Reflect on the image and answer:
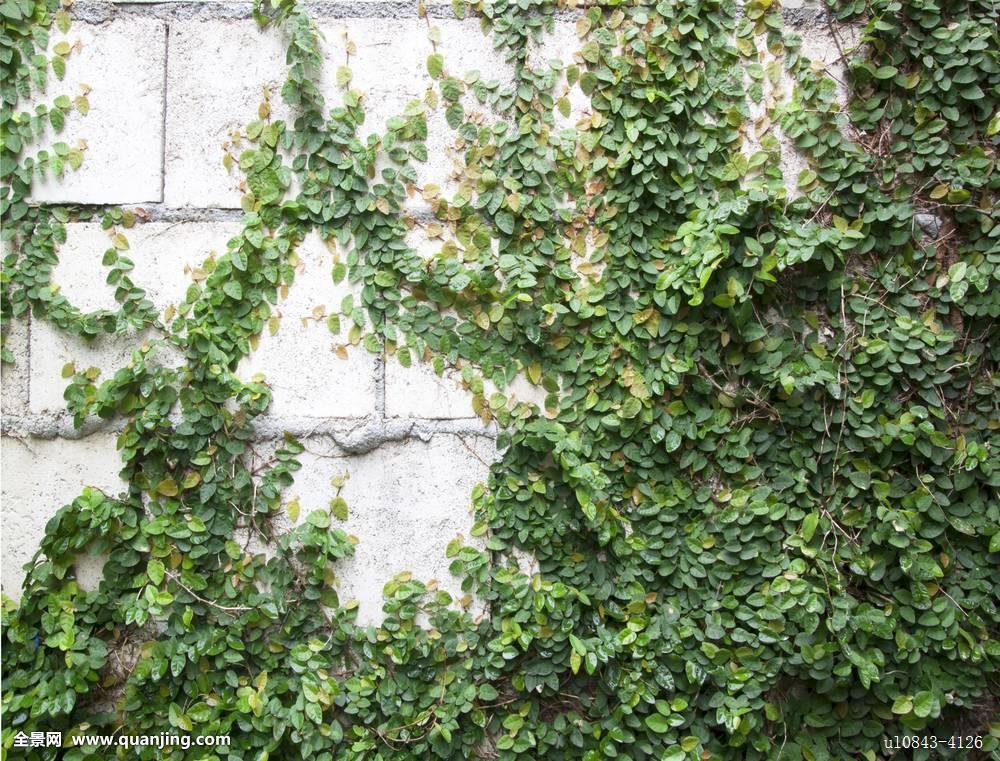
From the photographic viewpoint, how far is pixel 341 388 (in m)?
2.52

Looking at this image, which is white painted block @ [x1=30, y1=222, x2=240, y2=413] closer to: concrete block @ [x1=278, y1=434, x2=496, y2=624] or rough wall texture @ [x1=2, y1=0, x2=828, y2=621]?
rough wall texture @ [x1=2, y1=0, x2=828, y2=621]

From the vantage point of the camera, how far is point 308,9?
2.50 meters

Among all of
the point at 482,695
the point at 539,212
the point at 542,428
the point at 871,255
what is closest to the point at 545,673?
the point at 482,695

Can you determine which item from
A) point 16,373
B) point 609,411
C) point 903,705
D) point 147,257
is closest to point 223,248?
point 147,257

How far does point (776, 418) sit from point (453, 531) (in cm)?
106

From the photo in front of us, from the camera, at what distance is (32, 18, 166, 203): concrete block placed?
253 cm

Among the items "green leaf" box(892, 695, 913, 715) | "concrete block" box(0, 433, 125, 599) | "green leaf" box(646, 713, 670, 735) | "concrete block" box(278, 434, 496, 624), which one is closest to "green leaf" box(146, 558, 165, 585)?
"concrete block" box(0, 433, 125, 599)

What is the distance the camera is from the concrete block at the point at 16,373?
254cm

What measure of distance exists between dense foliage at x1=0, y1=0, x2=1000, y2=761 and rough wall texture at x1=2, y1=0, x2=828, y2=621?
0.23 ft

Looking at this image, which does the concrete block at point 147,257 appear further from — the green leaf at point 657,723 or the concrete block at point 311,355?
the green leaf at point 657,723

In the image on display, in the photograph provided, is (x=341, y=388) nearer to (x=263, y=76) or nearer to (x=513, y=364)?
(x=513, y=364)

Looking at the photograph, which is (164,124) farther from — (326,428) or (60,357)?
(326,428)

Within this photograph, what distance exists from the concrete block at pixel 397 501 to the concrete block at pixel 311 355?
0.14 metres

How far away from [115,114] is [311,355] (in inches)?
38.7
